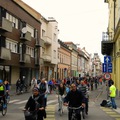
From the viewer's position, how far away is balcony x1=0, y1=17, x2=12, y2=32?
103 ft

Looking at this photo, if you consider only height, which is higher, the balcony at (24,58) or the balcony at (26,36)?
the balcony at (26,36)

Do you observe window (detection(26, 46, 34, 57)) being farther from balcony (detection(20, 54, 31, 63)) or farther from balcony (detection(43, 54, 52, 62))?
balcony (detection(43, 54, 52, 62))

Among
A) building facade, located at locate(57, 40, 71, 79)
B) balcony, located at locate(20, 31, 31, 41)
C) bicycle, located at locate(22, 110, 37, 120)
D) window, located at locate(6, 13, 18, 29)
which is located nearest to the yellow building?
balcony, located at locate(20, 31, 31, 41)

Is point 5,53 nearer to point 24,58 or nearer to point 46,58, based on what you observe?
point 24,58

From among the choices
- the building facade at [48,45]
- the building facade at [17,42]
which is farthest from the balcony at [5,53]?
the building facade at [48,45]

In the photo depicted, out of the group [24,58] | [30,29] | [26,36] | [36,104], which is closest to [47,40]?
[30,29]

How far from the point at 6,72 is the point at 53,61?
2049 cm

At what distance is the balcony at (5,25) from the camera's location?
3134 cm

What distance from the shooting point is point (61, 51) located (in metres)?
65.8

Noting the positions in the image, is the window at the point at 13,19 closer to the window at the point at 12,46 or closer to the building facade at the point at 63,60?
the window at the point at 12,46

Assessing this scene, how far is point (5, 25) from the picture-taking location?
105 feet

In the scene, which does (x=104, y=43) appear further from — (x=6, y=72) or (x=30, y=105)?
(x=30, y=105)

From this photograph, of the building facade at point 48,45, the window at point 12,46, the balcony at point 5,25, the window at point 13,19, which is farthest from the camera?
the building facade at point 48,45

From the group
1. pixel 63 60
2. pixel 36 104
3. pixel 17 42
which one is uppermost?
pixel 63 60
